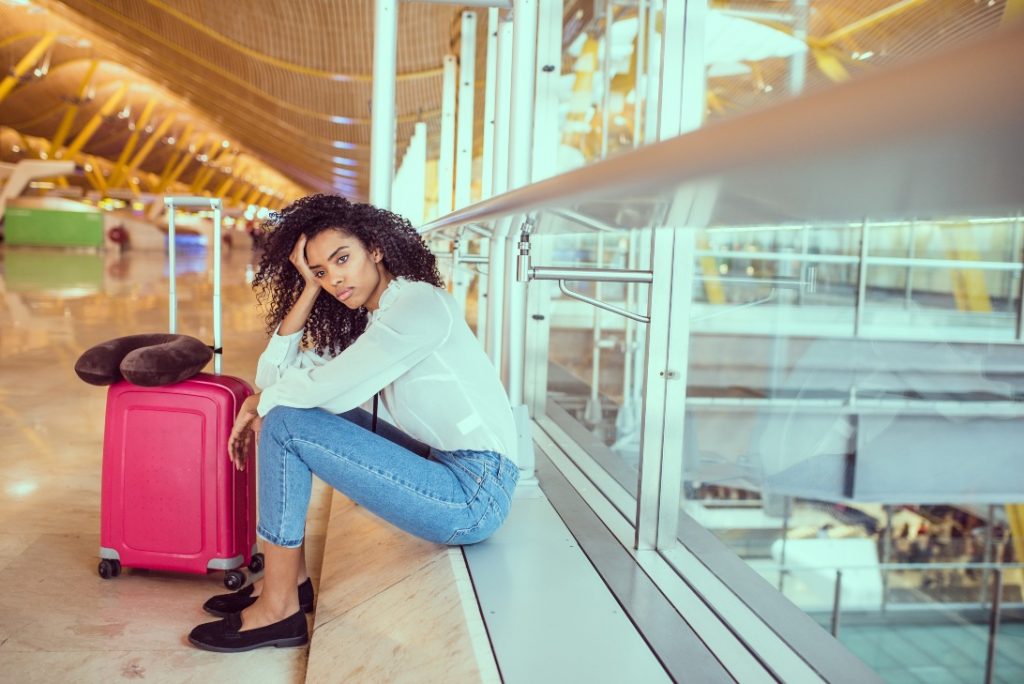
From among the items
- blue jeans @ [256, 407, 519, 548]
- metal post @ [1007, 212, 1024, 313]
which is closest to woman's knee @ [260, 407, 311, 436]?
blue jeans @ [256, 407, 519, 548]

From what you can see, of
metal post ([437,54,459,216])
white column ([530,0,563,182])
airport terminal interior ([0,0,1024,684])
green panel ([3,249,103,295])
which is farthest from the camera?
green panel ([3,249,103,295])

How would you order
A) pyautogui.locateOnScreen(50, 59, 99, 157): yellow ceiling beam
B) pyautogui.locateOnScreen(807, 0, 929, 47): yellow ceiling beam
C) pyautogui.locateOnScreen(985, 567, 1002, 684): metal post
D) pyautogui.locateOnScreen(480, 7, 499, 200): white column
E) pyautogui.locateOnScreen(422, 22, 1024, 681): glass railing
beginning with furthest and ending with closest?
pyautogui.locateOnScreen(50, 59, 99, 157): yellow ceiling beam < pyautogui.locateOnScreen(985, 567, 1002, 684): metal post < pyautogui.locateOnScreen(480, 7, 499, 200): white column < pyautogui.locateOnScreen(807, 0, 929, 47): yellow ceiling beam < pyautogui.locateOnScreen(422, 22, 1024, 681): glass railing

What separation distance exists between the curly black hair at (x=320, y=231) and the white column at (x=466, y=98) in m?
2.34

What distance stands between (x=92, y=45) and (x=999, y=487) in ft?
122

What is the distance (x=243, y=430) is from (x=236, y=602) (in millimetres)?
455

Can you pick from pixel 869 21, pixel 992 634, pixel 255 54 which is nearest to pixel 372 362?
pixel 869 21

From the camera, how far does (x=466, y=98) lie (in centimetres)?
592

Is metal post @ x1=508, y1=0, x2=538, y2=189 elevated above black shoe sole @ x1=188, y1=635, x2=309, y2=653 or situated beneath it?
elevated above

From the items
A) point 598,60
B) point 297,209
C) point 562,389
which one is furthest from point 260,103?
point 297,209

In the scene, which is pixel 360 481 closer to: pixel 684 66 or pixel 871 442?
pixel 684 66

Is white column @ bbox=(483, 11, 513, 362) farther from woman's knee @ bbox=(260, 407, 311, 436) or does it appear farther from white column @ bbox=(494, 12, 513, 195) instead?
woman's knee @ bbox=(260, 407, 311, 436)

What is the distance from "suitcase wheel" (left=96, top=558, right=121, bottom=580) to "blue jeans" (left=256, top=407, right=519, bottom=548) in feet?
2.19

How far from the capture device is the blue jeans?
2104 mm

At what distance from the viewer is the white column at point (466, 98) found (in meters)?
5.46
